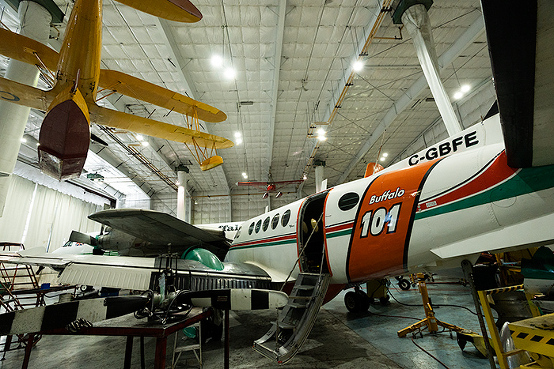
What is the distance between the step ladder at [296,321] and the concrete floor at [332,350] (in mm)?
532

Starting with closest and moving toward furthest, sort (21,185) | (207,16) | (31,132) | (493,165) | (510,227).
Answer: (510,227) < (493,165) < (207,16) < (31,132) < (21,185)

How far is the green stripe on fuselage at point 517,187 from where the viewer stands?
2580 mm

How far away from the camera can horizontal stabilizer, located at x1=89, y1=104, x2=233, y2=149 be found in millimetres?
7848

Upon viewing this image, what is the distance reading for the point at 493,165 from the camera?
119 inches

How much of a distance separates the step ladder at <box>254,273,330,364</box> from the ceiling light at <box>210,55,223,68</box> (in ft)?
33.2

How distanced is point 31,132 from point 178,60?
37.7 feet

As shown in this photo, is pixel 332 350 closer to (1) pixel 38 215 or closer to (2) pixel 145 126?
(2) pixel 145 126

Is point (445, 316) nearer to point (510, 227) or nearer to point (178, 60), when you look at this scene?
point (510, 227)

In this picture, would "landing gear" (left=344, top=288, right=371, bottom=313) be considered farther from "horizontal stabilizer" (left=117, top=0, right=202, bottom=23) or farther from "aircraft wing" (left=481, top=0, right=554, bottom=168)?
"horizontal stabilizer" (left=117, top=0, right=202, bottom=23)

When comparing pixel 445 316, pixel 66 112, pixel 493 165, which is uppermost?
pixel 66 112

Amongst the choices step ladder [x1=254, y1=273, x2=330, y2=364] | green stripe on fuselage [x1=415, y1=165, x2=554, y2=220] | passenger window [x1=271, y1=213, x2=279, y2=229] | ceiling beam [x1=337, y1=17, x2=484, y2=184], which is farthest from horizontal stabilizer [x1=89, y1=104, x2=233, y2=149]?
ceiling beam [x1=337, y1=17, x2=484, y2=184]

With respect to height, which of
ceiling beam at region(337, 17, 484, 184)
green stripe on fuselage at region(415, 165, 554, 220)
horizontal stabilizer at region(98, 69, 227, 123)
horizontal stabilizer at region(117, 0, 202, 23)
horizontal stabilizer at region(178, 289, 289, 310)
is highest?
ceiling beam at region(337, 17, 484, 184)

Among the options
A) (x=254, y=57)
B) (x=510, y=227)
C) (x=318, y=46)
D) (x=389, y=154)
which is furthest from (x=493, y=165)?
(x=389, y=154)

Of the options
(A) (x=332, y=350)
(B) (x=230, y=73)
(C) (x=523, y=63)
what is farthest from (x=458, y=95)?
(C) (x=523, y=63)
